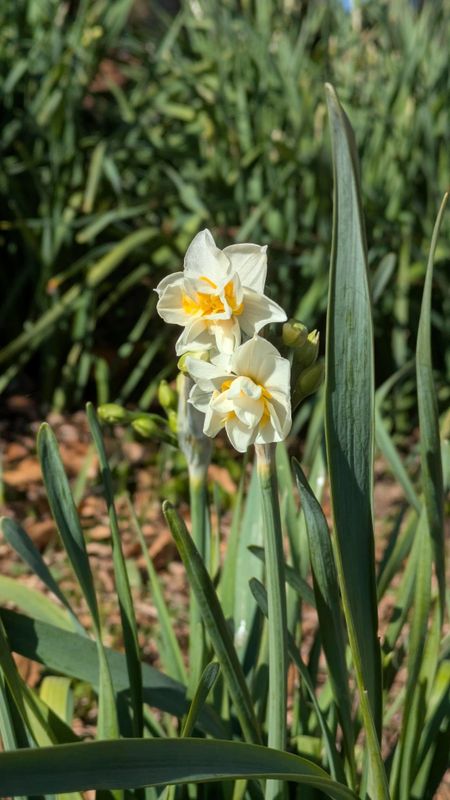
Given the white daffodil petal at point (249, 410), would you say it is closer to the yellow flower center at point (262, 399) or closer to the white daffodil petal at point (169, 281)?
the yellow flower center at point (262, 399)

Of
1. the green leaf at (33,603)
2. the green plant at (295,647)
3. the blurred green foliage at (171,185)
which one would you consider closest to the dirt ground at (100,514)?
the blurred green foliage at (171,185)

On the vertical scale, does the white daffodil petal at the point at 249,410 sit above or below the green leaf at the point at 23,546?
above

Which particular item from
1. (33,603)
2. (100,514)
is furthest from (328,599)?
(100,514)

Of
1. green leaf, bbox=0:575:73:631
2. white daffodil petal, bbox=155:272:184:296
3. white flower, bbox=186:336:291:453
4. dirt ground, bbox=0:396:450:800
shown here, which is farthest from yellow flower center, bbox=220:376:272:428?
dirt ground, bbox=0:396:450:800

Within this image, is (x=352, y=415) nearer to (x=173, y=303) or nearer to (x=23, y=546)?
(x=173, y=303)

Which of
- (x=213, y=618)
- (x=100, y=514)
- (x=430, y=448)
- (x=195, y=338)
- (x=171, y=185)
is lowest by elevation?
(x=100, y=514)

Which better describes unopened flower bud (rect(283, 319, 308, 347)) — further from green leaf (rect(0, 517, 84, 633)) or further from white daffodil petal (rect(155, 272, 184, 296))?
green leaf (rect(0, 517, 84, 633))
